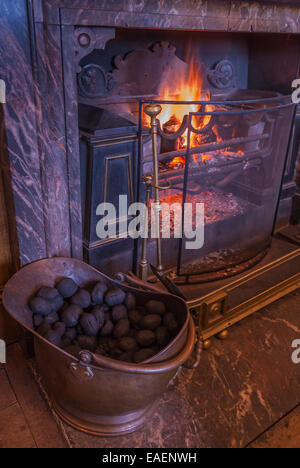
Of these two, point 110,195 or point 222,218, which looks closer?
point 110,195

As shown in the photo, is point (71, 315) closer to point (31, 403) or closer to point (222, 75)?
point (31, 403)

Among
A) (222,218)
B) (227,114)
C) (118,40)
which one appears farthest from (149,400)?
(118,40)

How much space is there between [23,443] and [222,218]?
148cm

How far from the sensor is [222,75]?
2664 millimetres

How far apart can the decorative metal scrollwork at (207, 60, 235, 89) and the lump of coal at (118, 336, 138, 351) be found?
6.00 feet

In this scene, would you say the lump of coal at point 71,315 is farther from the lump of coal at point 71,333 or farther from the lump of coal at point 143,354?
the lump of coal at point 143,354

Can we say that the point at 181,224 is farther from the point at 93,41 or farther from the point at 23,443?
the point at 23,443

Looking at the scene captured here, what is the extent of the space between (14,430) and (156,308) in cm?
71

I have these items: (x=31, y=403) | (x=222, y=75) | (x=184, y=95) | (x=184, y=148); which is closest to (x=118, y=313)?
(x=31, y=403)

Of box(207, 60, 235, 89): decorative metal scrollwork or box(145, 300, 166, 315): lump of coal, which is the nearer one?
box(145, 300, 166, 315): lump of coal

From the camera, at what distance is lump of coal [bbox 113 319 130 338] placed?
5.19 ft

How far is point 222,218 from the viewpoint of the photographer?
231 centimetres

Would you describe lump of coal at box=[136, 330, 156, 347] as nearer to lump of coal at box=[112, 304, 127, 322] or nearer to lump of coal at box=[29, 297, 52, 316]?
lump of coal at box=[112, 304, 127, 322]

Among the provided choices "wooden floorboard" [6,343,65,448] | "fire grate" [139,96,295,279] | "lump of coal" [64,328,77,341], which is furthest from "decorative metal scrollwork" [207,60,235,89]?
"wooden floorboard" [6,343,65,448]
